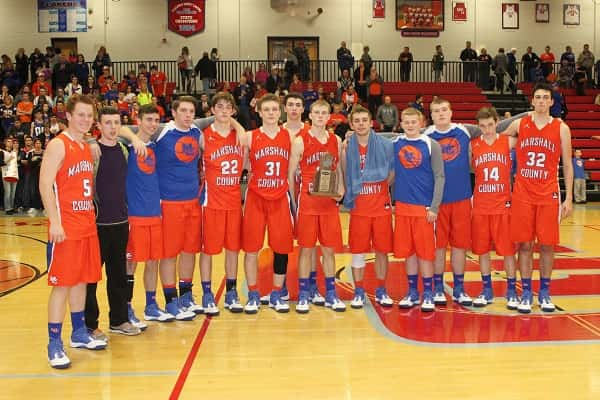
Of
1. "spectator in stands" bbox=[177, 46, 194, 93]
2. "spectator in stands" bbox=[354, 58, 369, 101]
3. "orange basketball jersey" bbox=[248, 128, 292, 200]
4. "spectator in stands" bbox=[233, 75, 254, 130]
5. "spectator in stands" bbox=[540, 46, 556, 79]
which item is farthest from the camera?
"spectator in stands" bbox=[540, 46, 556, 79]

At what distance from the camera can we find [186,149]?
232 inches

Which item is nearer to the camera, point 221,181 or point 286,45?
point 221,181

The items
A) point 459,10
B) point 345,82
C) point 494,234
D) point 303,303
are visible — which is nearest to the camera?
point 494,234

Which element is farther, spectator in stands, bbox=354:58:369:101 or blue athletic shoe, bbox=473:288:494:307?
spectator in stands, bbox=354:58:369:101

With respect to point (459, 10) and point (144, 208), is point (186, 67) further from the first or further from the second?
point (144, 208)

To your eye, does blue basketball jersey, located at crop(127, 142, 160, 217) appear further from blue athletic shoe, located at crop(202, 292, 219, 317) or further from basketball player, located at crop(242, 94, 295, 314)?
blue athletic shoe, located at crop(202, 292, 219, 317)

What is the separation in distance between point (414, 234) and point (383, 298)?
0.74 metres

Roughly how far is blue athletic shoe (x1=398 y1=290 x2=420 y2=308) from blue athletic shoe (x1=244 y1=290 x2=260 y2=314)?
134 cm

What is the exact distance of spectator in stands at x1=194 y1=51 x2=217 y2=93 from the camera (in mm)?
20505

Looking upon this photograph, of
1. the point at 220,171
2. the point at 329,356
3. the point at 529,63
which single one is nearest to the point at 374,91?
the point at 529,63

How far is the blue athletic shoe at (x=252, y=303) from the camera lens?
20.4 feet

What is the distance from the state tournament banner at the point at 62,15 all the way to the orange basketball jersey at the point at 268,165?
19.5 m

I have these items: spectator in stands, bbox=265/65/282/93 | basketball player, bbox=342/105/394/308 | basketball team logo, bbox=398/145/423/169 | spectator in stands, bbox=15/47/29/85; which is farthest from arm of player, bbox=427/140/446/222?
spectator in stands, bbox=15/47/29/85

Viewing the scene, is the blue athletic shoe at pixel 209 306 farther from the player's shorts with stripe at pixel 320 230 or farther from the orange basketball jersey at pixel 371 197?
the orange basketball jersey at pixel 371 197
